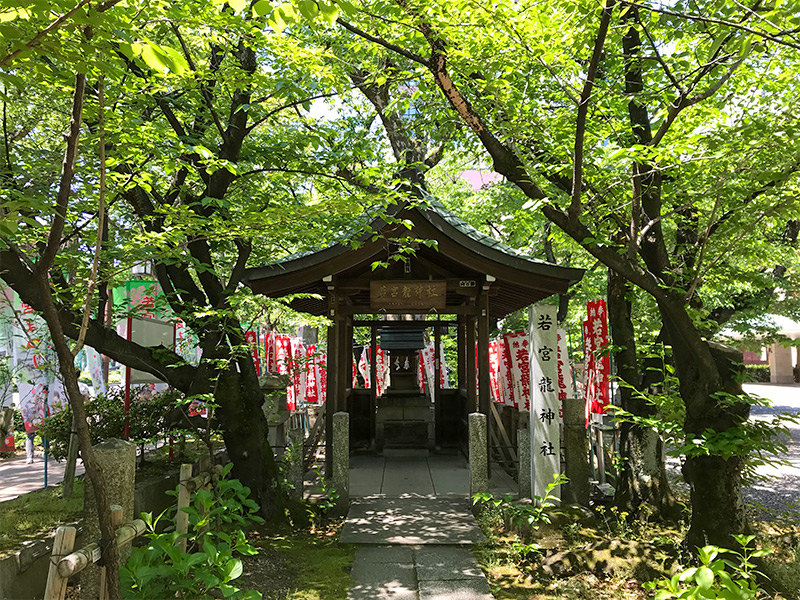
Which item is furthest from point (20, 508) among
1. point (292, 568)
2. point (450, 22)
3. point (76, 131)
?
point (450, 22)

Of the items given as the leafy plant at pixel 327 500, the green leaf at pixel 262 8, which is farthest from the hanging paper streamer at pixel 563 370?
the green leaf at pixel 262 8

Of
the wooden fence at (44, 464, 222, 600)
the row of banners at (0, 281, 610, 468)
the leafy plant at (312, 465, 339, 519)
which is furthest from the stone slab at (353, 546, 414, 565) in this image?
the wooden fence at (44, 464, 222, 600)

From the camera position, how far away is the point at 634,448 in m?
8.12

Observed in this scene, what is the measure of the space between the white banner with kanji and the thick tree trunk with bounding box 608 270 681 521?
0.95 m

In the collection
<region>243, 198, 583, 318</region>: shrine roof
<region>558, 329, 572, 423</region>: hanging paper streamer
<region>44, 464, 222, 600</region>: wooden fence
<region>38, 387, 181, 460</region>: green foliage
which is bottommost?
<region>44, 464, 222, 600</region>: wooden fence

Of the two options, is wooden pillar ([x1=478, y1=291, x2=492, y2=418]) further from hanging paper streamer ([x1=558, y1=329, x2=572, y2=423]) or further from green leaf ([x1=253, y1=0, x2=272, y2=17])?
green leaf ([x1=253, y1=0, x2=272, y2=17])

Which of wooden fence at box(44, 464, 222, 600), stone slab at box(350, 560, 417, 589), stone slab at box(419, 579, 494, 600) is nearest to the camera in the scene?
wooden fence at box(44, 464, 222, 600)

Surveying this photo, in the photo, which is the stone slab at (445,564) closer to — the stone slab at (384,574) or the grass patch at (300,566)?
the stone slab at (384,574)

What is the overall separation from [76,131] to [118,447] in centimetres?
236

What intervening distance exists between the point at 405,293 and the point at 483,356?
66.2 inches

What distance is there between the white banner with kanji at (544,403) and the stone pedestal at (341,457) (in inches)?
110

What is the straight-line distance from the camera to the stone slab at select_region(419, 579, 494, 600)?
536 cm

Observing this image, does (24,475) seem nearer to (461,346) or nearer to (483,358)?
(461,346)

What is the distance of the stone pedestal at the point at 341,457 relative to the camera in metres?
8.14
